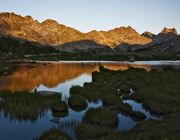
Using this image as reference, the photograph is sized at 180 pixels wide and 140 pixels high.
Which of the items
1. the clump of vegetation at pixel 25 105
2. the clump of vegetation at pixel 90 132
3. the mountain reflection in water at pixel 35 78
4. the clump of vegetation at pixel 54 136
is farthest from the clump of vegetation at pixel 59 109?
the mountain reflection in water at pixel 35 78

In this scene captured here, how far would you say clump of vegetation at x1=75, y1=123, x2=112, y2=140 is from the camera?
86.5ft

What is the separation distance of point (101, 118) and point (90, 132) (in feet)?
16.6

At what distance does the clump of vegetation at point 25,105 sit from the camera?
34.6 m

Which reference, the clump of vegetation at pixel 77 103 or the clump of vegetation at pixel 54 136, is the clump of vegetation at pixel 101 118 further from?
the clump of vegetation at pixel 54 136

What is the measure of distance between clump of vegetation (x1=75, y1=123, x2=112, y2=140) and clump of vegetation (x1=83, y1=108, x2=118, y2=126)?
112 inches

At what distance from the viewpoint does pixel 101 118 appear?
31.9m

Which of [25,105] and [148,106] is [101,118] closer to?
[148,106]

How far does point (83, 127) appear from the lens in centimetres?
2802

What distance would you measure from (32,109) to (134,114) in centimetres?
1396

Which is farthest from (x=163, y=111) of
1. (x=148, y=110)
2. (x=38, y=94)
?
(x=38, y=94)

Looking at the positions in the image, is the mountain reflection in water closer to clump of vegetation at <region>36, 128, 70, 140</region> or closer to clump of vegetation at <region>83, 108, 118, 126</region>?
clump of vegetation at <region>83, 108, 118, 126</region>

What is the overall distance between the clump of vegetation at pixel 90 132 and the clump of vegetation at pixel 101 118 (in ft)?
9.32

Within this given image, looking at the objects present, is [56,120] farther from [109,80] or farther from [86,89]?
[109,80]

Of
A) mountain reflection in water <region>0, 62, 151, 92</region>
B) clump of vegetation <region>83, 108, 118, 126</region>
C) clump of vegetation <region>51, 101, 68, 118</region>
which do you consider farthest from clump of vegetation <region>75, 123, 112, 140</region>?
mountain reflection in water <region>0, 62, 151, 92</region>
